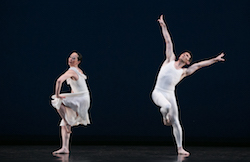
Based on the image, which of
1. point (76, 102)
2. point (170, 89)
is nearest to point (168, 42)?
point (170, 89)

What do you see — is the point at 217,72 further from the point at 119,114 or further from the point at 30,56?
the point at 30,56

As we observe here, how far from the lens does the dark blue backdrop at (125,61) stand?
7875 mm

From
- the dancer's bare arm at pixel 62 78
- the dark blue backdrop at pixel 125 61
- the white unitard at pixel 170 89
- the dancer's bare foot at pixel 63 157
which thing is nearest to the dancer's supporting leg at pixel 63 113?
the dancer's bare arm at pixel 62 78

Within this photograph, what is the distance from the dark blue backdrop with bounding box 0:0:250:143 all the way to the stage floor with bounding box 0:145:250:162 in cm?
129

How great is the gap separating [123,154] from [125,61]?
2610 millimetres

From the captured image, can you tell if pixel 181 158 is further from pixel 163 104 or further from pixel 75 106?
pixel 75 106

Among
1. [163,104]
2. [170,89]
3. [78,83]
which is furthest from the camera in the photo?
[170,89]

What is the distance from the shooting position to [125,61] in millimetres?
7914

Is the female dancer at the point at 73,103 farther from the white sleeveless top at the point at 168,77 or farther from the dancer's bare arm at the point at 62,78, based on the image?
the white sleeveless top at the point at 168,77

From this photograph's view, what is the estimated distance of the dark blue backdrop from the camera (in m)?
7.88

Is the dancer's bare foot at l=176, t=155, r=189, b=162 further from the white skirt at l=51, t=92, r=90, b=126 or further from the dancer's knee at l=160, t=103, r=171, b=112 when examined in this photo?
the white skirt at l=51, t=92, r=90, b=126

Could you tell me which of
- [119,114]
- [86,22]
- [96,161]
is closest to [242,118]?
[119,114]

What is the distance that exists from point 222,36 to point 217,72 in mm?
664

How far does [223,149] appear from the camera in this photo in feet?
21.2
